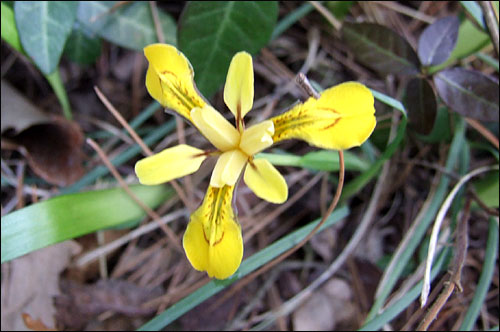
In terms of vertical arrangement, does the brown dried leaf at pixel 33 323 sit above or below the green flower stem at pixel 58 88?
below

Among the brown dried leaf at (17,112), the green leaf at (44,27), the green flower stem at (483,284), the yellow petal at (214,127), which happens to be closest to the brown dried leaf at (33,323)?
the brown dried leaf at (17,112)

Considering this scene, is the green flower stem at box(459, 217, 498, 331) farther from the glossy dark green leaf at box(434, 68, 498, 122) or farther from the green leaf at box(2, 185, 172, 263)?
the green leaf at box(2, 185, 172, 263)

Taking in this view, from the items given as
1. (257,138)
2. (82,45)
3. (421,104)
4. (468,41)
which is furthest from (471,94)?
(82,45)

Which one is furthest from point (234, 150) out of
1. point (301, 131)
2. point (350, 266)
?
point (350, 266)

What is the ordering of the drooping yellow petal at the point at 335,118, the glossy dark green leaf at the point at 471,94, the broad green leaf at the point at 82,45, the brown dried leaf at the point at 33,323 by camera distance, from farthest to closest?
the broad green leaf at the point at 82,45
the brown dried leaf at the point at 33,323
the glossy dark green leaf at the point at 471,94
the drooping yellow petal at the point at 335,118

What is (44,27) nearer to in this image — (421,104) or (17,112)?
(17,112)

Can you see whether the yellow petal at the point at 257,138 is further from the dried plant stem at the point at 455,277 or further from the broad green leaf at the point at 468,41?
the broad green leaf at the point at 468,41

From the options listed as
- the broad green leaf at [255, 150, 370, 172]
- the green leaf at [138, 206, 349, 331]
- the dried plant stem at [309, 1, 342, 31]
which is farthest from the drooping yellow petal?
the dried plant stem at [309, 1, 342, 31]
